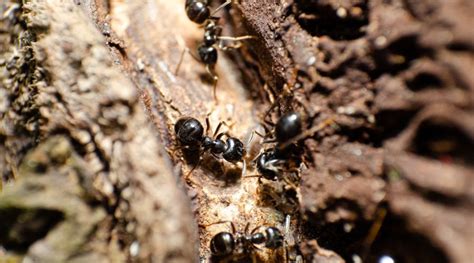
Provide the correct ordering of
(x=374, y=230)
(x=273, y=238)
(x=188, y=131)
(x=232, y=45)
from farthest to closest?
1. (x=232, y=45)
2. (x=188, y=131)
3. (x=273, y=238)
4. (x=374, y=230)

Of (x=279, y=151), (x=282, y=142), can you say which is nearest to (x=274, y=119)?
(x=279, y=151)

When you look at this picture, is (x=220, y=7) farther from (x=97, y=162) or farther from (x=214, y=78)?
(x=97, y=162)

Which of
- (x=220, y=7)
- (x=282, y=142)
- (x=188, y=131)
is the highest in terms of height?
(x=220, y=7)

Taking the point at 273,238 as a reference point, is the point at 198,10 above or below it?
above

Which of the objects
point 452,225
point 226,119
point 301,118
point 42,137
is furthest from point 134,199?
point 452,225

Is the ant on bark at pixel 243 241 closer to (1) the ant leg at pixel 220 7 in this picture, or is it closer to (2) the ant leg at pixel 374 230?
(2) the ant leg at pixel 374 230

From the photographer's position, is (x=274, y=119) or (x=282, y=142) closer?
(x=282, y=142)

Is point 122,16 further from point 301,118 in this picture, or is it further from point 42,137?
point 301,118

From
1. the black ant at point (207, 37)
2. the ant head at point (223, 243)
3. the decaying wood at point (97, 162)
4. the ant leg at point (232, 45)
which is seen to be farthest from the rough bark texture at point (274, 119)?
the black ant at point (207, 37)
